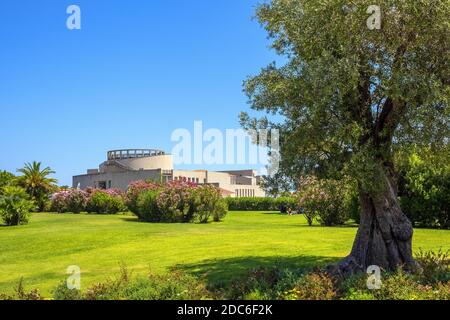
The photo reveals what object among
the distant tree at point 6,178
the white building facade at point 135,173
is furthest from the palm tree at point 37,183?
the white building facade at point 135,173

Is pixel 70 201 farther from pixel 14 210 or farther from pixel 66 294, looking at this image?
pixel 66 294

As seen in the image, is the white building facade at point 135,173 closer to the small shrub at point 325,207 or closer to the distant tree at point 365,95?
the small shrub at point 325,207

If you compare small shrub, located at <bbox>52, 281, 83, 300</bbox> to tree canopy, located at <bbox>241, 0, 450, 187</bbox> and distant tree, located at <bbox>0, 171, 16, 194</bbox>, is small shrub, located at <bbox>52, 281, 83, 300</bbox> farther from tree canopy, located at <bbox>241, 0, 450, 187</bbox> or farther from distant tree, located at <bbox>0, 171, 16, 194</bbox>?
distant tree, located at <bbox>0, 171, 16, 194</bbox>

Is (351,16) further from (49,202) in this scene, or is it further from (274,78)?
(49,202)

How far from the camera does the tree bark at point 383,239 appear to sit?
40.5 feet

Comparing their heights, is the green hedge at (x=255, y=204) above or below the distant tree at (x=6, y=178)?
below

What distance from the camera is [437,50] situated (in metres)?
11.6

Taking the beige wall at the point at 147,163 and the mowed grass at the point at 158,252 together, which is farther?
the beige wall at the point at 147,163

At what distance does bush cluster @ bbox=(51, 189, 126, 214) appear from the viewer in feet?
152

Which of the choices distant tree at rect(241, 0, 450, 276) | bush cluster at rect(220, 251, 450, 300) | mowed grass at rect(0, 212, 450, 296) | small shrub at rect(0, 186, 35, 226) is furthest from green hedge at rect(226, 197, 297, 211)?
bush cluster at rect(220, 251, 450, 300)

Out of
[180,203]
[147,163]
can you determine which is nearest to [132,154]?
[147,163]

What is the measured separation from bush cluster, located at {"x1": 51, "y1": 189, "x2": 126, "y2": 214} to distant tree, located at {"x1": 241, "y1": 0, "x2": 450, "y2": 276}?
34.9 meters

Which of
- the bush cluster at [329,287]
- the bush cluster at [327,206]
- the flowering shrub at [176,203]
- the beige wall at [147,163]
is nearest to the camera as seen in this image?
the bush cluster at [329,287]

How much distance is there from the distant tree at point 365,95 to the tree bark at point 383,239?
25mm
